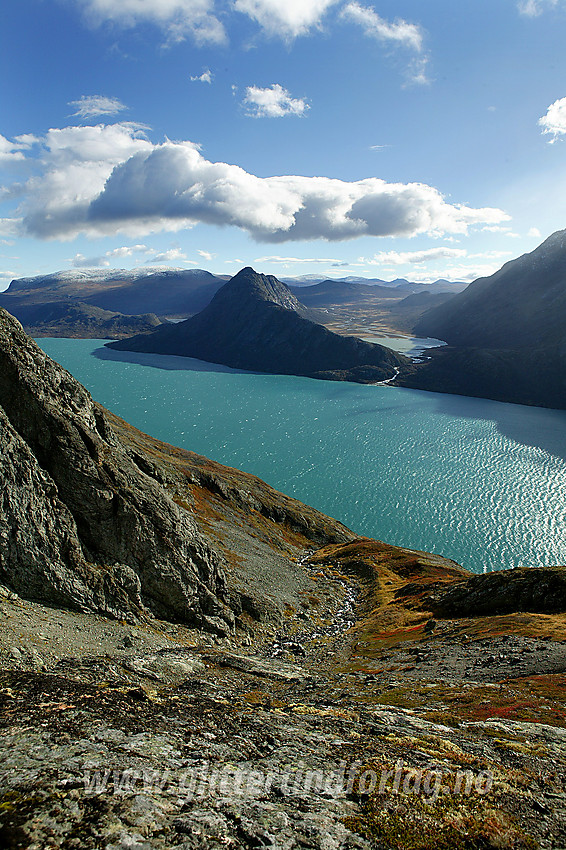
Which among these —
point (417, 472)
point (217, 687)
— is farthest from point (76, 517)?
point (417, 472)

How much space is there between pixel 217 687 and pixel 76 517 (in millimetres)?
15919

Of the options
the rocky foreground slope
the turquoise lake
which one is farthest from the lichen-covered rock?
the turquoise lake

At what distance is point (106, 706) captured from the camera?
15.3 m

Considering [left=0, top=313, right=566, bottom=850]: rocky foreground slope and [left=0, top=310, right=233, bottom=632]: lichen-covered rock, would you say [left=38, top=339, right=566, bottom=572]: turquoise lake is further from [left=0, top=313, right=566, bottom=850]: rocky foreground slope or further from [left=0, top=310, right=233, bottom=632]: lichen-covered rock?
[left=0, top=310, right=233, bottom=632]: lichen-covered rock

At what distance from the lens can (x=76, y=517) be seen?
99.2ft

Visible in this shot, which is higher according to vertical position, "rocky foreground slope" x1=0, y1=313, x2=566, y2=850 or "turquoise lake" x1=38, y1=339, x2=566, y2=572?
"rocky foreground slope" x1=0, y1=313, x2=566, y2=850

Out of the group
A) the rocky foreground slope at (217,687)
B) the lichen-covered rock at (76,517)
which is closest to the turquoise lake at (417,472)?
the rocky foreground slope at (217,687)

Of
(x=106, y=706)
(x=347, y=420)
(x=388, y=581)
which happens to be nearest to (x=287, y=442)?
(x=347, y=420)

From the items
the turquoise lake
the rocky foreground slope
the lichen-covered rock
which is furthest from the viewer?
the turquoise lake

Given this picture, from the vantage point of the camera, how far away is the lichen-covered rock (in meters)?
25.5

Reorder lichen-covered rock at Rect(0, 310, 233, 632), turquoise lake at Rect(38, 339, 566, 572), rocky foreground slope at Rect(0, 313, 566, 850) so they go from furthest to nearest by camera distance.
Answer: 1. turquoise lake at Rect(38, 339, 566, 572)
2. lichen-covered rock at Rect(0, 310, 233, 632)
3. rocky foreground slope at Rect(0, 313, 566, 850)

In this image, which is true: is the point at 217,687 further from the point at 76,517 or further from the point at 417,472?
the point at 417,472

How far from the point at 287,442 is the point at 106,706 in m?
Result: 146

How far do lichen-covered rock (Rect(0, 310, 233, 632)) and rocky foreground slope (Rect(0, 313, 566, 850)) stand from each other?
0.46 ft
